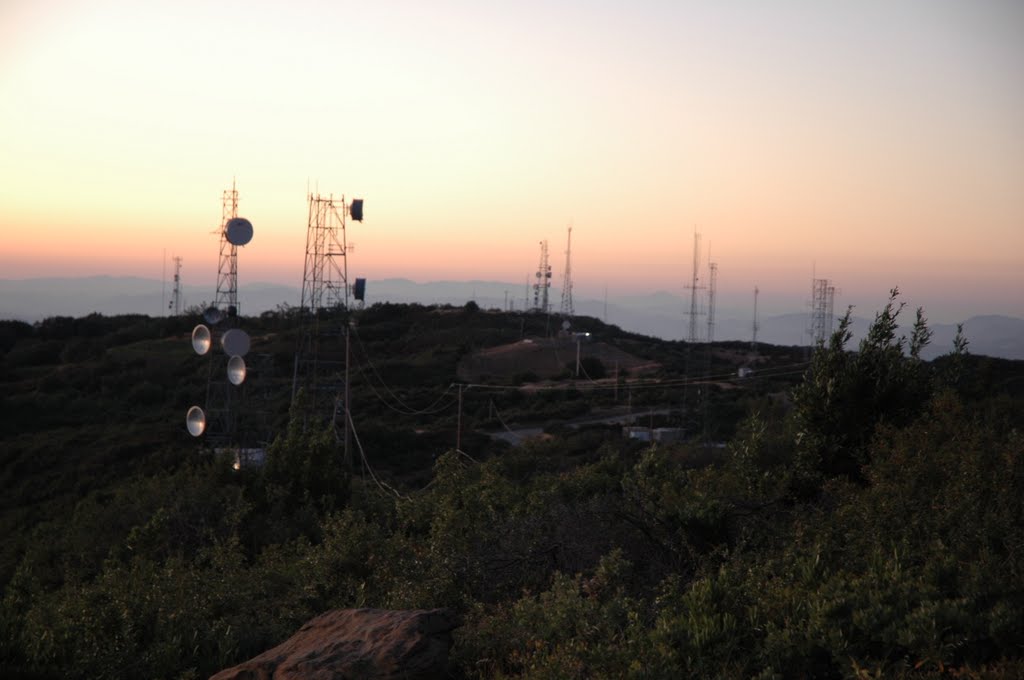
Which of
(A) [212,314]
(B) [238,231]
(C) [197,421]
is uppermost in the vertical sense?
(B) [238,231]

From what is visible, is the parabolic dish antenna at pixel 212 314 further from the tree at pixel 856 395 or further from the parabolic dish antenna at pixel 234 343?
the tree at pixel 856 395

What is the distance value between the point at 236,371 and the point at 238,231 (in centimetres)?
459

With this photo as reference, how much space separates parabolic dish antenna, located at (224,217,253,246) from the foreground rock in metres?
→ 19.7

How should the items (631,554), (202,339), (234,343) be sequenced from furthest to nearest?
1. (202,339)
2. (234,343)
3. (631,554)

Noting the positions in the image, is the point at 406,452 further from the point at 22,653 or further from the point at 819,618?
the point at 819,618

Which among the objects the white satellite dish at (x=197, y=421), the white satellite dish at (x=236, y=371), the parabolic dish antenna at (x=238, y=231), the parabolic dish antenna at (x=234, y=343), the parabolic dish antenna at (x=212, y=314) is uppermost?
the parabolic dish antenna at (x=238, y=231)

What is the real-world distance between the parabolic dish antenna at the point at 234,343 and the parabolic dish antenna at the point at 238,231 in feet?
8.89

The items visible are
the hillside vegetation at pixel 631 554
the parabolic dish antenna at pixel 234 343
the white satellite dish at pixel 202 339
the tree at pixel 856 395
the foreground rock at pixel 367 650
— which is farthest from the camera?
the white satellite dish at pixel 202 339

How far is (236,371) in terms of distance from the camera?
78.9 ft

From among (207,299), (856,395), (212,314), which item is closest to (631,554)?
(856,395)

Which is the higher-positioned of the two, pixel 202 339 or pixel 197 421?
pixel 202 339

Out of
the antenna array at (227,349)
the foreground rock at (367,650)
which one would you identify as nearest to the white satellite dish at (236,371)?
the antenna array at (227,349)

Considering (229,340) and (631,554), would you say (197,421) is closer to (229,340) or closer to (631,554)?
(229,340)

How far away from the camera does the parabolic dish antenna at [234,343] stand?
80.9 feet
